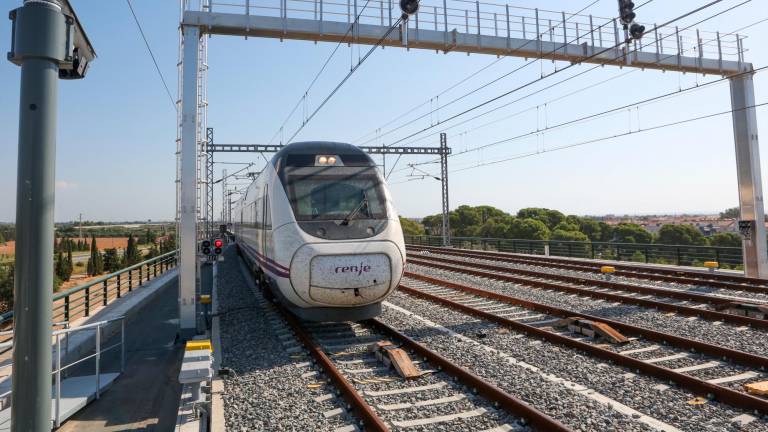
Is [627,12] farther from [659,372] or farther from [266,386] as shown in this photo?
[266,386]

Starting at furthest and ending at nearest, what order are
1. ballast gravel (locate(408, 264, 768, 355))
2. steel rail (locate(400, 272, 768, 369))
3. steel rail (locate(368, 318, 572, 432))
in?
ballast gravel (locate(408, 264, 768, 355))
steel rail (locate(400, 272, 768, 369))
steel rail (locate(368, 318, 572, 432))

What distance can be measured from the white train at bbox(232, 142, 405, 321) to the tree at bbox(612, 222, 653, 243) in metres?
58.1

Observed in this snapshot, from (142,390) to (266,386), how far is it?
1.86m

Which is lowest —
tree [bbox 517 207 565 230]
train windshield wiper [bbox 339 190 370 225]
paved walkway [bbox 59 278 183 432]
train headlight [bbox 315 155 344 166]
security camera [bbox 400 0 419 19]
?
paved walkway [bbox 59 278 183 432]

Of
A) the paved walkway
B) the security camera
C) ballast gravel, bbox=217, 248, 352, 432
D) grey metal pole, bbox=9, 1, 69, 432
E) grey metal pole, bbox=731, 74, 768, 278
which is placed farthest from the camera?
grey metal pole, bbox=731, 74, 768, 278

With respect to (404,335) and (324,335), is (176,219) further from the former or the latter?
(404,335)

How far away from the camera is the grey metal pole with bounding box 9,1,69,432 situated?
2.55m

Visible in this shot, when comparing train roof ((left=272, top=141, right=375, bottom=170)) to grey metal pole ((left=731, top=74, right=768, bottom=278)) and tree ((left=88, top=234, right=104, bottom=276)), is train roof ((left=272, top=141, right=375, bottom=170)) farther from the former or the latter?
tree ((left=88, top=234, right=104, bottom=276))

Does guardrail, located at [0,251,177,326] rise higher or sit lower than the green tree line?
lower

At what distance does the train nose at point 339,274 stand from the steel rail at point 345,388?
795 mm

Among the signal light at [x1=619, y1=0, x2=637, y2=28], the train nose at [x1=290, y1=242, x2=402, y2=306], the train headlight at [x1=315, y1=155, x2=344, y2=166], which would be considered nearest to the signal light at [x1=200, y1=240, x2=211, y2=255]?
the train headlight at [x1=315, y1=155, x2=344, y2=166]

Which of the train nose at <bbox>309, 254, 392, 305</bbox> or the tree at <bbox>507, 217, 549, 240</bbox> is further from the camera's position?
the tree at <bbox>507, 217, 549, 240</bbox>

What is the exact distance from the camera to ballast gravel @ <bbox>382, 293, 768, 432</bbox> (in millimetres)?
4914

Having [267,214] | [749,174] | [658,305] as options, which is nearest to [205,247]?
[267,214]
